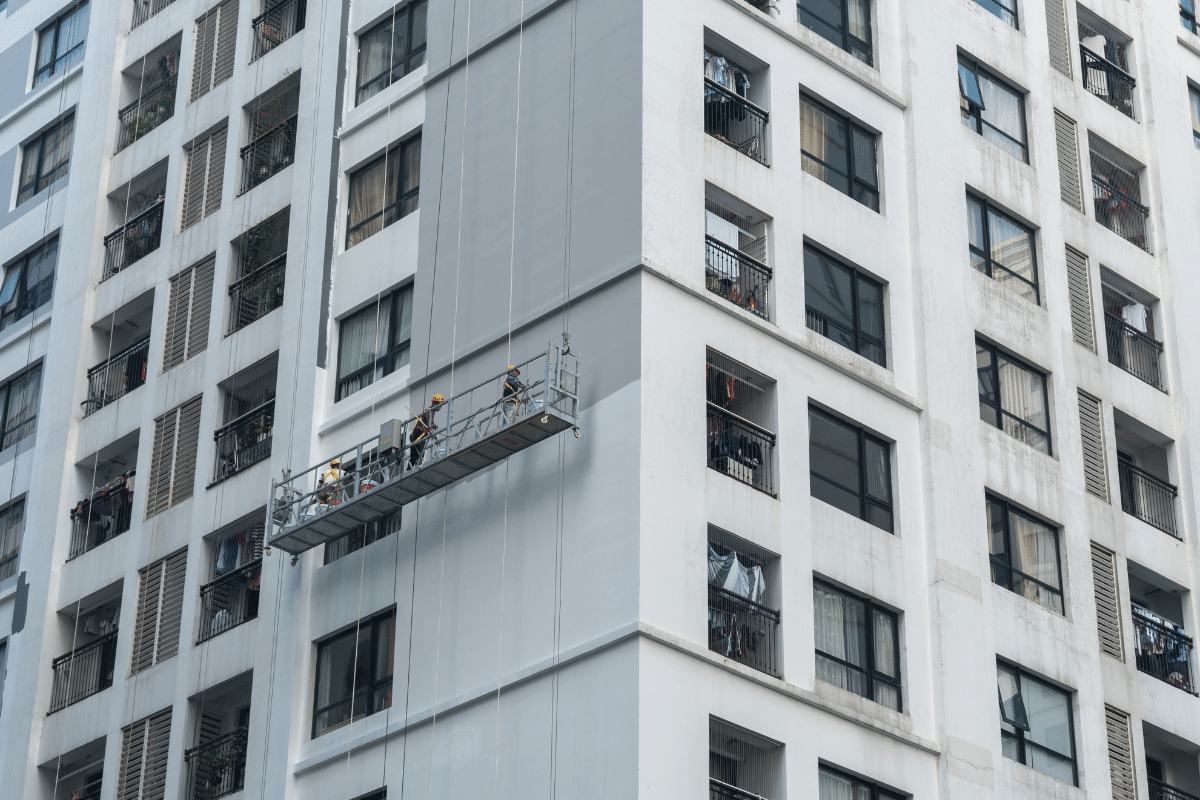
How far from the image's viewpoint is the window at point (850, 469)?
43.7 meters

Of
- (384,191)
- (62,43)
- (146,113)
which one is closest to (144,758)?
(384,191)

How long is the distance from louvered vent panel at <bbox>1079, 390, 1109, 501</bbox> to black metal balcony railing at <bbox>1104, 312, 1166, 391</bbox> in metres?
2.07

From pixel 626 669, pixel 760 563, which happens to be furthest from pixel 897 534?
pixel 626 669

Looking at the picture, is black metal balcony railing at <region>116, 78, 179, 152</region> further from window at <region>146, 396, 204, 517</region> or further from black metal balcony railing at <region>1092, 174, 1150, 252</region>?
black metal balcony railing at <region>1092, 174, 1150, 252</region>

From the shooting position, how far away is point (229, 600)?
159 feet

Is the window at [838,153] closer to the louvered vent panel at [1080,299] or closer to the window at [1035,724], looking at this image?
the louvered vent panel at [1080,299]

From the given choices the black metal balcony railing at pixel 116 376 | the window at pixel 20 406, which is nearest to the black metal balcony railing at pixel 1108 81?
the black metal balcony railing at pixel 116 376

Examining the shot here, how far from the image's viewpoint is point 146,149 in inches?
2274

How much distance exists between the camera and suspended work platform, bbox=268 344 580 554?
41.2 m

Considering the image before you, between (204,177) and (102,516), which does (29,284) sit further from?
(102,516)

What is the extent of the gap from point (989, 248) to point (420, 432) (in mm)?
14790

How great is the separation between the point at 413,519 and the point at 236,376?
8.72 metres

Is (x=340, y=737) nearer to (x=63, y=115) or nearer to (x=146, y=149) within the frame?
(x=146, y=149)

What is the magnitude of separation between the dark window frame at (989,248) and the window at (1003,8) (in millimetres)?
6108
